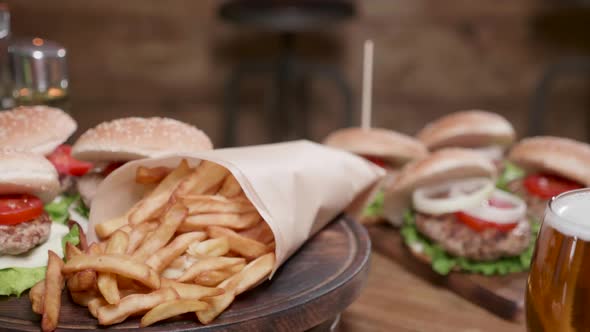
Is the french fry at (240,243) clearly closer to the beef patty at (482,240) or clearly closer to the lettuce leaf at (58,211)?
the lettuce leaf at (58,211)

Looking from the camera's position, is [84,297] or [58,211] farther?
[58,211]

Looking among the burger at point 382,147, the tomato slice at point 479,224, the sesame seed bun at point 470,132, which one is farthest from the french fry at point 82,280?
the sesame seed bun at point 470,132

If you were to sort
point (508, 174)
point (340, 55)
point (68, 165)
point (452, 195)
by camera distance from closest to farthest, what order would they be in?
point (68, 165) < point (452, 195) < point (508, 174) < point (340, 55)

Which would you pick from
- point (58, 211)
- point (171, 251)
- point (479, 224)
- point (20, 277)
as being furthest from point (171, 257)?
point (479, 224)

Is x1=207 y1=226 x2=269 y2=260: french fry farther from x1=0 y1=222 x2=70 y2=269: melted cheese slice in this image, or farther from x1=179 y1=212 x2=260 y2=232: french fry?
x1=0 y1=222 x2=70 y2=269: melted cheese slice

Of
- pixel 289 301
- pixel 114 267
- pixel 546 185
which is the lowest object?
pixel 546 185

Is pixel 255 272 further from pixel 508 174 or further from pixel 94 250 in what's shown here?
pixel 508 174

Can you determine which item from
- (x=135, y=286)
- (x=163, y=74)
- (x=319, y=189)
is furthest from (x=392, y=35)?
(x=135, y=286)
